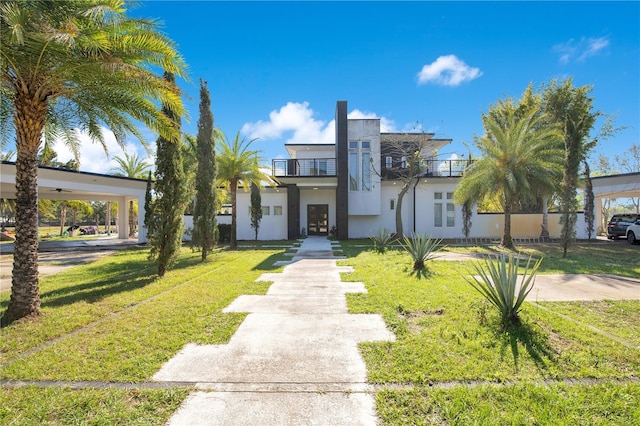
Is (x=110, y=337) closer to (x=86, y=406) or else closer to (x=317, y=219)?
(x=86, y=406)

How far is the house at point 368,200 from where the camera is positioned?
21.6 m

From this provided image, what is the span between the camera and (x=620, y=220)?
21531 millimetres

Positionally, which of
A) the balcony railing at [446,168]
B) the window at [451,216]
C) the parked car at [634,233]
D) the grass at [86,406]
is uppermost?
the balcony railing at [446,168]

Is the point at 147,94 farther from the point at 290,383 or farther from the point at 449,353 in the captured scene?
the point at 449,353

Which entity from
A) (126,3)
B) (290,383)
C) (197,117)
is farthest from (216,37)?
(290,383)

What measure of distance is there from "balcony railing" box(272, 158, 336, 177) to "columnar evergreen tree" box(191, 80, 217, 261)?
9.37m

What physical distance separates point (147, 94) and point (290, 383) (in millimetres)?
6322

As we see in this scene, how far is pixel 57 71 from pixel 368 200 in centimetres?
1823

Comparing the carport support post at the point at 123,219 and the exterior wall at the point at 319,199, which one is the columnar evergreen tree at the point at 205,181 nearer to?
the exterior wall at the point at 319,199

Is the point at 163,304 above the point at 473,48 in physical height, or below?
below

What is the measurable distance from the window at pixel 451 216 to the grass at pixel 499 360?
1731 centimetres

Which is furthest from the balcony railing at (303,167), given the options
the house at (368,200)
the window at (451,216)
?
the window at (451,216)

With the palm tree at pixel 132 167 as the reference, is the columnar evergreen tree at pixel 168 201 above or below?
below

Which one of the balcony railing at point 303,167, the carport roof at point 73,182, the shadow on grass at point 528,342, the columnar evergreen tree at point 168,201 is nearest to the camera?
the shadow on grass at point 528,342
